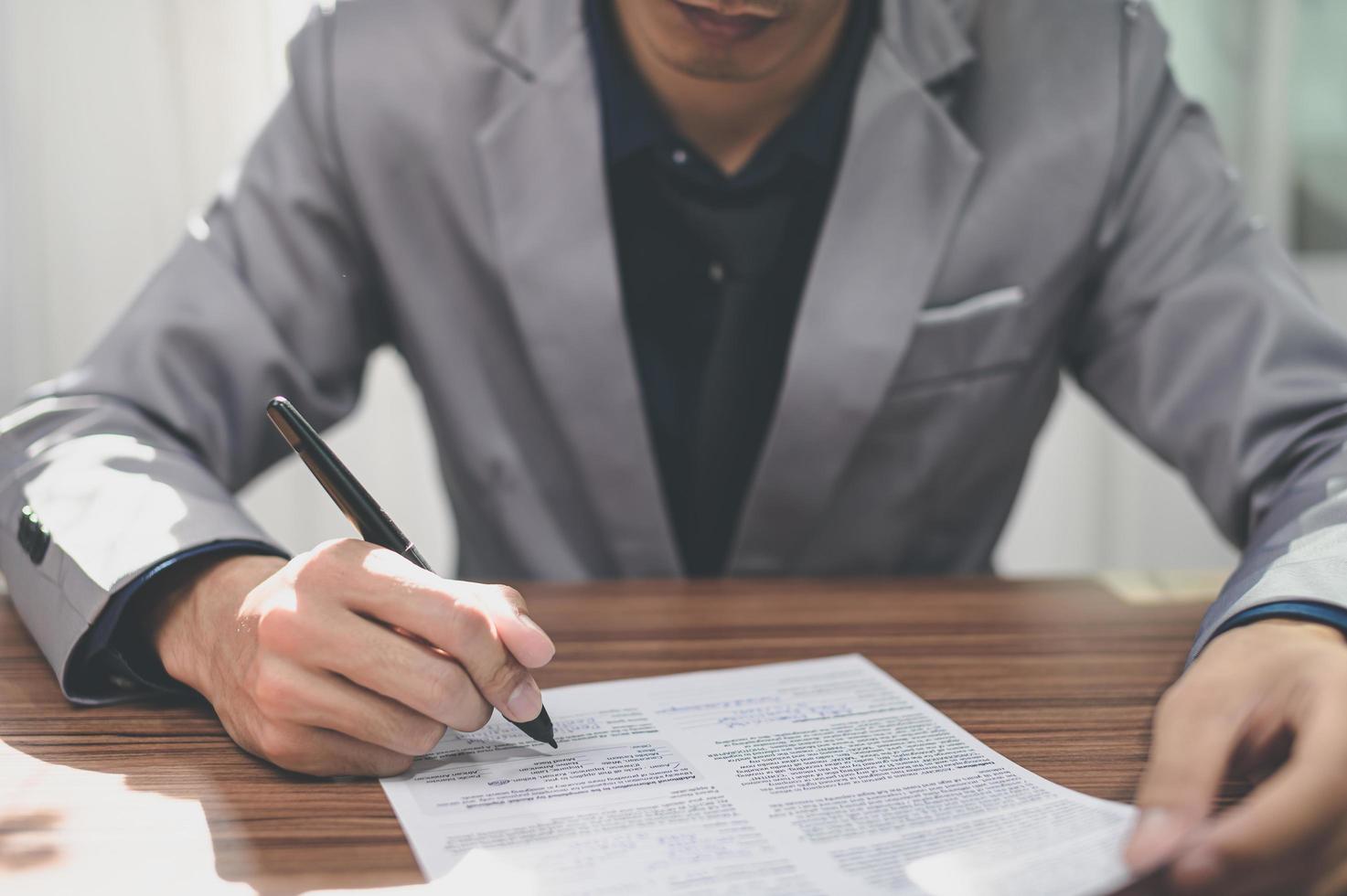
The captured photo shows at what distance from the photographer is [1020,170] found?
3.15ft

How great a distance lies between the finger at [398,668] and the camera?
507mm

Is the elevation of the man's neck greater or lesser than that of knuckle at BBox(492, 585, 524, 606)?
greater

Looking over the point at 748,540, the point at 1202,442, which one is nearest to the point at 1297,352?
the point at 1202,442

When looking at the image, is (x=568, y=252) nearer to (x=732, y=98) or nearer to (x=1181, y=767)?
(x=732, y=98)

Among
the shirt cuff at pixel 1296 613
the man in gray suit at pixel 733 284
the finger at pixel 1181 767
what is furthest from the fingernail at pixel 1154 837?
the man in gray suit at pixel 733 284

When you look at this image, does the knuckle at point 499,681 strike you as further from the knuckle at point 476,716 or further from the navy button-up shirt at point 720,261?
the navy button-up shirt at point 720,261

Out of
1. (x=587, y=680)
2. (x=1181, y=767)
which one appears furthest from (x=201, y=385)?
(x=1181, y=767)

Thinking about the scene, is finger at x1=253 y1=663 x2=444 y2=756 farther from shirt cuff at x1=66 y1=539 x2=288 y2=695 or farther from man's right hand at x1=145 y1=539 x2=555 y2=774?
shirt cuff at x1=66 y1=539 x2=288 y2=695

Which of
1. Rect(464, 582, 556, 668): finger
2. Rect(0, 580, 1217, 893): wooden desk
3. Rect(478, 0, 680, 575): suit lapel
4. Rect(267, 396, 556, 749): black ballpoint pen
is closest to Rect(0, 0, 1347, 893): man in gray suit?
Rect(478, 0, 680, 575): suit lapel

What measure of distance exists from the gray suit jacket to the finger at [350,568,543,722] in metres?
0.42

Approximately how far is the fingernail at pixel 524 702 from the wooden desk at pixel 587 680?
2.7 inches

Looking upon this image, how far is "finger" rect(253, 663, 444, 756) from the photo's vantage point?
0.51m

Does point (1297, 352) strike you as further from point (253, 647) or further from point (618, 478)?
point (253, 647)

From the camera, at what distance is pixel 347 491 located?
1.85 ft
